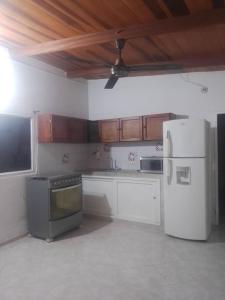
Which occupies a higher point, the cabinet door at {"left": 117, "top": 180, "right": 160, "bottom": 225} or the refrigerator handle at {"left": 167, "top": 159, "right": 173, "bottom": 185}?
the refrigerator handle at {"left": 167, "top": 159, "right": 173, "bottom": 185}

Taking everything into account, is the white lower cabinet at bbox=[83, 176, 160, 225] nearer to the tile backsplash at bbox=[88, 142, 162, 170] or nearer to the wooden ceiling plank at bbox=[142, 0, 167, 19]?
the tile backsplash at bbox=[88, 142, 162, 170]

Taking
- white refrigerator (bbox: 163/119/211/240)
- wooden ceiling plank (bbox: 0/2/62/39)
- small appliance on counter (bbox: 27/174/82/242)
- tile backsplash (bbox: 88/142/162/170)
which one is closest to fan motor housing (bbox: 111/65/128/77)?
wooden ceiling plank (bbox: 0/2/62/39)

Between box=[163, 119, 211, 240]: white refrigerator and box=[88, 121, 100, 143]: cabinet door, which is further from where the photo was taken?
box=[88, 121, 100, 143]: cabinet door

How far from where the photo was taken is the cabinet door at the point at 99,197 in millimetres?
4914

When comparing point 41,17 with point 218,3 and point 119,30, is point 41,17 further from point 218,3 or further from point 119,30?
point 218,3

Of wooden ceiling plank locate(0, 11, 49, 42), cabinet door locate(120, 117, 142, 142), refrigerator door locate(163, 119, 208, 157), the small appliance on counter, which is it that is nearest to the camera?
wooden ceiling plank locate(0, 11, 49, 42)

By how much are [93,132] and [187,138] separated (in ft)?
7.15

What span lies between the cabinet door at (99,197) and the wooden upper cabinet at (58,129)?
34.8 inches

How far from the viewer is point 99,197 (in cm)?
504

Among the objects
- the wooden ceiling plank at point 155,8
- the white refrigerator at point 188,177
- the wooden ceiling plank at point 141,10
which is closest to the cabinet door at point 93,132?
the white refrigerator at point 188,177

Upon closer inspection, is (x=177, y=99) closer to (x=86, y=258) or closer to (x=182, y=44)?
(x=182, y=44)

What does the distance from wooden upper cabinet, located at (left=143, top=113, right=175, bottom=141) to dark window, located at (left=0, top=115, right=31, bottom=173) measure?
80.0 inches

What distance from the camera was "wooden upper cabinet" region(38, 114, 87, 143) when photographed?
4.45 m

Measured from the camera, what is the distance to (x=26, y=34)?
338cm
